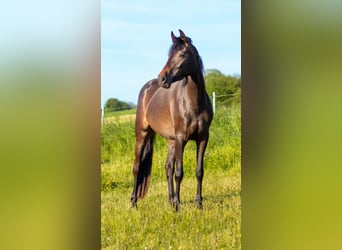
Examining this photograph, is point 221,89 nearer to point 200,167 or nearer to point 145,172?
point 200,167

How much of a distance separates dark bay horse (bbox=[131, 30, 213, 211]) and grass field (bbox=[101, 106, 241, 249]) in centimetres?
A: 3

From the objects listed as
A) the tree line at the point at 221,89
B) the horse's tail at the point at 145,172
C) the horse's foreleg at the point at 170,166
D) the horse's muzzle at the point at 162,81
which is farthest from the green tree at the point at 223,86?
the horse's tail at the point at 145,172

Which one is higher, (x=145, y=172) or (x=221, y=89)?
(x=221, y=89)

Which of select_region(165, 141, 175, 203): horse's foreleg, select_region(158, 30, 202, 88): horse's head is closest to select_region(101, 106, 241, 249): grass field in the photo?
select_region(165, 141, 175, 203): horse's foreleg

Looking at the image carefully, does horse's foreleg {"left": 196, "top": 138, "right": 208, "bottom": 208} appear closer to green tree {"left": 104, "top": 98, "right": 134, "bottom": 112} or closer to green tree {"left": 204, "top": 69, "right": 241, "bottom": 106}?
green tree {"left": 204, "top": 69, "right": 241, "bottom": 106}

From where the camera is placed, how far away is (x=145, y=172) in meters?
2.72

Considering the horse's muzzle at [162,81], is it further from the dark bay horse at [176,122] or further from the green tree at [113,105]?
the green tree at [113,105]

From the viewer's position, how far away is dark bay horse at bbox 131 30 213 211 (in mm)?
2689

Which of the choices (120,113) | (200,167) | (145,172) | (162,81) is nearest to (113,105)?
(120,113)

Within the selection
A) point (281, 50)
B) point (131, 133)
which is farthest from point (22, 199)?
point (281, 50)

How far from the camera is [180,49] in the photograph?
8.62ft

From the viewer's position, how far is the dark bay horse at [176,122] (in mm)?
2689

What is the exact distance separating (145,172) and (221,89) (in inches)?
23.0

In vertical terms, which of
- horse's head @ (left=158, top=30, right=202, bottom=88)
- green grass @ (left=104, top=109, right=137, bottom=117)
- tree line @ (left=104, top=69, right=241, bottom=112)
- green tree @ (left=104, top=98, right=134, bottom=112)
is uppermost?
horse's head @ (left=158, top=30, right=202, bottom=88)
